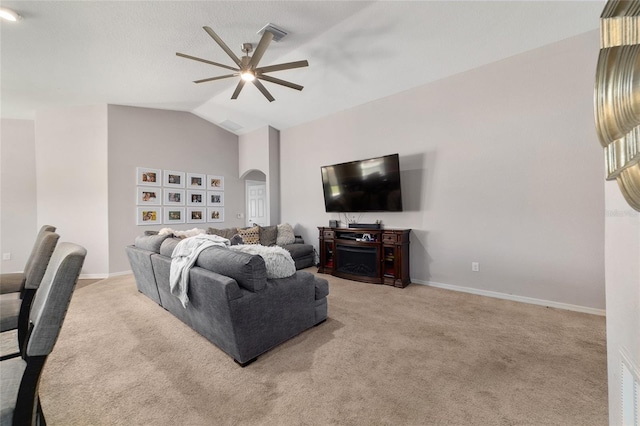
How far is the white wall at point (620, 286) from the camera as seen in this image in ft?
2.48

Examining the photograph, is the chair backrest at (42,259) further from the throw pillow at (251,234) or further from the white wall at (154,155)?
the white wall at (154,155)

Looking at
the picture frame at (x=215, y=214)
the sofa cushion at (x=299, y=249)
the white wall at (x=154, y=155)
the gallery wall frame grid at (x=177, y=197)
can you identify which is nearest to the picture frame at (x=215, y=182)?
the gallery wall frame grid at (x=177, y=197)

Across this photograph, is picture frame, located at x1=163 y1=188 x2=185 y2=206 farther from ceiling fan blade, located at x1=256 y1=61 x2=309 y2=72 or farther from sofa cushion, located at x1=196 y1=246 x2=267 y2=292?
sofa cushion, located at x1=196 y1=246 x2=267 y2=292

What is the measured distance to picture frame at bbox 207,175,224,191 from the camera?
602 centimetres

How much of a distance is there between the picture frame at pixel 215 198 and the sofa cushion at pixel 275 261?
426cm

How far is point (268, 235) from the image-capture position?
519cm

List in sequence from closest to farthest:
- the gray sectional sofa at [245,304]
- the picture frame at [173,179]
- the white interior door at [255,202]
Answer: the gray sectional sofa at [245,304] → the picture frame at [173,179] → the white interior door at [255,202]

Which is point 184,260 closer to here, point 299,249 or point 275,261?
point 275,261

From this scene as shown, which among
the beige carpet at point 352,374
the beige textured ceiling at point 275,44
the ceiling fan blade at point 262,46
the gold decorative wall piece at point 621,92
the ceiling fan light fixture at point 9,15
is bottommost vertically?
the beige carpet at point 352,374

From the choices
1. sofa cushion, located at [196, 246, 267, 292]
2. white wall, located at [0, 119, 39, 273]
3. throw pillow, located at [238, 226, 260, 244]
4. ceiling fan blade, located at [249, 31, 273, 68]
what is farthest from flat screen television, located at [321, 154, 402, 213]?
white wall, located at [0, 119, 39, 273]

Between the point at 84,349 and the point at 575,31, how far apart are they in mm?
5722

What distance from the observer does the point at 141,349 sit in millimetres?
2113

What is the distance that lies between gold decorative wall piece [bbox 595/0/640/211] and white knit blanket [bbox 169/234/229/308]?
247 cm

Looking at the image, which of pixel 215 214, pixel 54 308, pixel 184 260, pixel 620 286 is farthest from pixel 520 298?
pixel 215 214
